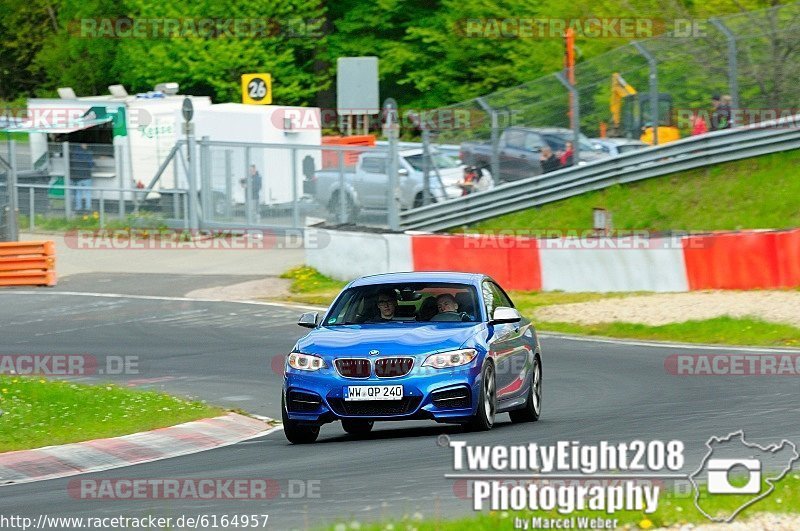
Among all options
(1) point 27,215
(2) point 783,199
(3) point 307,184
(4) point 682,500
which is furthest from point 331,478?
(1) point 27,215

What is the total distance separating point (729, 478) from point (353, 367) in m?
3.59

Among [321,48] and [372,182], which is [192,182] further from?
[321,48]

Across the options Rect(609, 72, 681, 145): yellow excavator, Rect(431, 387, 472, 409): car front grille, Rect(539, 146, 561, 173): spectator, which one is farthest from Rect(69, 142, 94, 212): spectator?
Rect(431, 387, 472, 409): car front grille

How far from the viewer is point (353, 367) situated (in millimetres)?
11594

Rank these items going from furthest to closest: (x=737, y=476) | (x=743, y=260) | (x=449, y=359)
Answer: (x=743, y=260) → (x=449, y=359) → (x=737, y=476)

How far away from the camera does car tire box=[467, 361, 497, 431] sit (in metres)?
11.7

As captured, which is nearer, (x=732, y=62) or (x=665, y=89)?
(x=732, y=62)

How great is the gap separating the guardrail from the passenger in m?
16.2

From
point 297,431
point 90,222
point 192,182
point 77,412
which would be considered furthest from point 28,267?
point 297,431

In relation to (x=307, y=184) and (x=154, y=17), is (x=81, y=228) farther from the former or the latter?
(x=154, y=17)

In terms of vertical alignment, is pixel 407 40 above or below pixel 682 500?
above

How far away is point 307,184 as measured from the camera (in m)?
32.6

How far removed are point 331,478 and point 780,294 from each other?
1353 cm

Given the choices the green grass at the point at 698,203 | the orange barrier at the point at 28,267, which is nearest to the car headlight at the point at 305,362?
the green grass at the point at 698,203
